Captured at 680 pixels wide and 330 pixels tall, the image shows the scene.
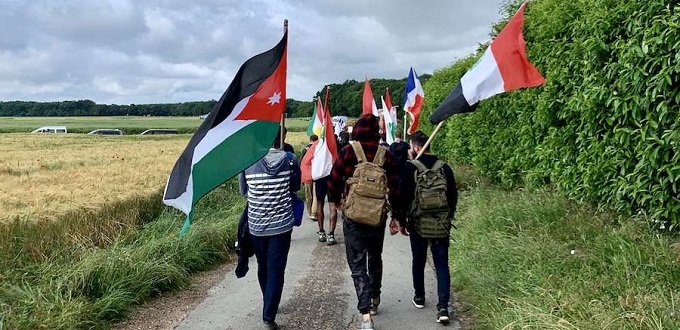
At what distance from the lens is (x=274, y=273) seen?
531 centimetres

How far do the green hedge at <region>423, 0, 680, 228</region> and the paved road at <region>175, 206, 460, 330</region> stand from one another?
79.3 inches

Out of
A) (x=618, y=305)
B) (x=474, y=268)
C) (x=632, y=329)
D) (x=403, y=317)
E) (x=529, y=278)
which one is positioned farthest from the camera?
(x=474, y=268)

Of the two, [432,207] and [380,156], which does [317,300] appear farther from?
[380,156]

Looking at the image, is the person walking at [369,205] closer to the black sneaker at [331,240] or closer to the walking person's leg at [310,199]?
the black sneaker at [331,240]

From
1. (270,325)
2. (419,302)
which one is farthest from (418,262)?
(270,325)

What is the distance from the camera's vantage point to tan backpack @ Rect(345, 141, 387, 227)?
5.09 meters

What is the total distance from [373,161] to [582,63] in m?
2.44

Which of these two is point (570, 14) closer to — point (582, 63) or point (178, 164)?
point (582, 63)

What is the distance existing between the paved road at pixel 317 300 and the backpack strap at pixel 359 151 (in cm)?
155

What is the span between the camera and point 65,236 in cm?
700

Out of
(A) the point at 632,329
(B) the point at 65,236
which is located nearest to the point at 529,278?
(A) the point at 632,329

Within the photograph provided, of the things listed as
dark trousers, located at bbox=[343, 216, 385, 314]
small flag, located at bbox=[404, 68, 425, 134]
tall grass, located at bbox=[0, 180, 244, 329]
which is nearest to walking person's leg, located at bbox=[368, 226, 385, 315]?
dark trousers, located at bbox=[343, 216, 385, 314]

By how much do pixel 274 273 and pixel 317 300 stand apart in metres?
1.06

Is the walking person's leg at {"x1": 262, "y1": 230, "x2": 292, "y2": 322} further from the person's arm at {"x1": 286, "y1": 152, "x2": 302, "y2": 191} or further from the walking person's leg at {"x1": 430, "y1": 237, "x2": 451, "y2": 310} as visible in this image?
the walking person's leg at {"x1": 430, "y1": 237, "x2": 451, "y2": 310}
